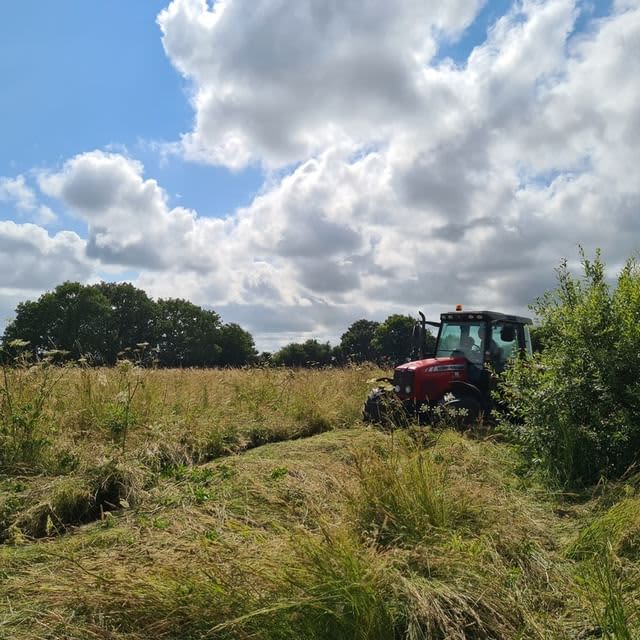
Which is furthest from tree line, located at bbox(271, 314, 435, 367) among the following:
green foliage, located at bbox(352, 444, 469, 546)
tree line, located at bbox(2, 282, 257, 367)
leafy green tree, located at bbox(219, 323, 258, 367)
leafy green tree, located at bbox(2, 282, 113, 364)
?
green foliage, located at bbox(352, 444, 469, 546)

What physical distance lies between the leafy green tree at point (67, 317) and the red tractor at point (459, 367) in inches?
1734

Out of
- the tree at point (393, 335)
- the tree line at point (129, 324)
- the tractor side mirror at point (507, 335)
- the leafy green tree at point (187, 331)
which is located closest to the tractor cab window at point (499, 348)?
the tractor side mirror at point (507, 335)

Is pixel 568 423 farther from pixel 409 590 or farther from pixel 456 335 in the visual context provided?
pixel 456 335

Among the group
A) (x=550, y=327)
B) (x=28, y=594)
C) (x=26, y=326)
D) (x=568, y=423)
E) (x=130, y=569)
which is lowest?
(x=28, y=594)

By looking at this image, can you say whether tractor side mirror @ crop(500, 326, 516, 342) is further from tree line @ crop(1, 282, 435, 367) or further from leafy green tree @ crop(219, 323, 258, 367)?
leafy green tree @ crop(219, 323, 258, 367)

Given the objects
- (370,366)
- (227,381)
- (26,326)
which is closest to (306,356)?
(26,326)

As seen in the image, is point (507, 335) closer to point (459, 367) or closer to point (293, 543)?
point (459, 367)

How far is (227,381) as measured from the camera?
11141 millimetres

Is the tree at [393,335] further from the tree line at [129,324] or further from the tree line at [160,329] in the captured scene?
the tree line at [129,324]

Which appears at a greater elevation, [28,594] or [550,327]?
[550,327]

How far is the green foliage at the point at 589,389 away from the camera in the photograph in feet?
16.8

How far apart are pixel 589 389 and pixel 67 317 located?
51.6 meters

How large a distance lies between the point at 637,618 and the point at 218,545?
2146mm

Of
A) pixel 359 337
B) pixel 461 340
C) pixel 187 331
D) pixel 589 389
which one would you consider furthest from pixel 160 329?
pixel 589 389
